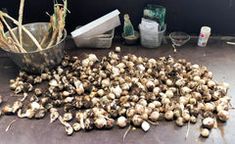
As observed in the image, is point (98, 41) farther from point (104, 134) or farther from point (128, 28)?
point (104, 134)

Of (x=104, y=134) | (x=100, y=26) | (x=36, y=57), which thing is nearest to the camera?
(x=104, y=134)

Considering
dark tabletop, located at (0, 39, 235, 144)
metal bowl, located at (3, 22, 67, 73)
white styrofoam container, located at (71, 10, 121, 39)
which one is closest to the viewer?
dark tabletop, located at (0, 39, 235, 144)

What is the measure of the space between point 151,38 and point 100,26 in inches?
7.6

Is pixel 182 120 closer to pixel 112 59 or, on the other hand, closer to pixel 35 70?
pixel 112 59

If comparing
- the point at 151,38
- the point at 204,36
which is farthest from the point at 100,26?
the point at 204,36

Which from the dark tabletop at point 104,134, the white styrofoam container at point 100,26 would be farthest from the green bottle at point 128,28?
the dark tabletop at point 104,134

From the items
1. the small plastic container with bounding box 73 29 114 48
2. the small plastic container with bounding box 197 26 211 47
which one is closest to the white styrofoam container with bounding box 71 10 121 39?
the small plastic container with bounding box 73 29 114 48

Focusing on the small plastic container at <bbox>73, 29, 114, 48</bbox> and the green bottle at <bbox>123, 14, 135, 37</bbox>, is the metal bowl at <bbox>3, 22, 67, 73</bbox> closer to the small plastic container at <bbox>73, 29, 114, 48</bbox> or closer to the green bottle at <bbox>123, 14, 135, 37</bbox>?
the small plastic container at <bbox>73, 29, 114, 48</bbox>

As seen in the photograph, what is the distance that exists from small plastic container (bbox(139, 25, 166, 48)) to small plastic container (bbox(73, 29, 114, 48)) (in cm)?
12

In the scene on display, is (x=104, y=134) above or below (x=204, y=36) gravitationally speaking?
below

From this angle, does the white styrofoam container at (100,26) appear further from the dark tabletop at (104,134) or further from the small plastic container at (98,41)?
the dark tabletop at (104,134)

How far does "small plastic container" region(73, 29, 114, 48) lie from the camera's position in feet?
3.58

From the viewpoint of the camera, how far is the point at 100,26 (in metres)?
1.07

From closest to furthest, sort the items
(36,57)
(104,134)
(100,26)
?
(104,134) < (36,57) < (100,26)
